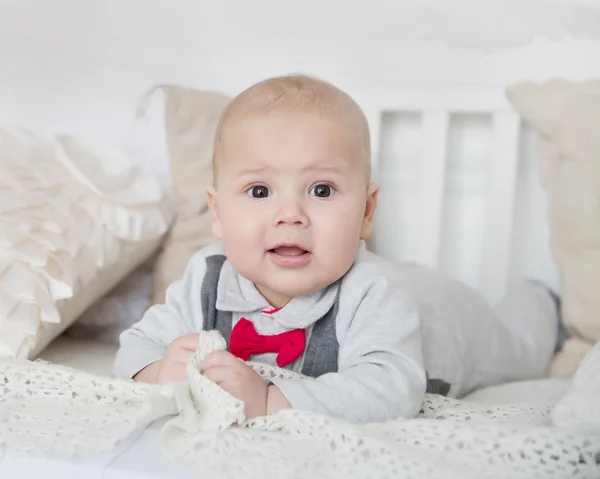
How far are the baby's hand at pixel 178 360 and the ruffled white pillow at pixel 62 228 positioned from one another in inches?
10.8

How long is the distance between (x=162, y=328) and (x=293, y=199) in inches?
12.5

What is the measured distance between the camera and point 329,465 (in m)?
0.74

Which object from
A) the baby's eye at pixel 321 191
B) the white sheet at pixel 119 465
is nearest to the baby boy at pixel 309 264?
the baby's eye at pixel 321 191

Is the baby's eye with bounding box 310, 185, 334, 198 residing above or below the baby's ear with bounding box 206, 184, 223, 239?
above

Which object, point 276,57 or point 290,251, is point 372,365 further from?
point 276,57

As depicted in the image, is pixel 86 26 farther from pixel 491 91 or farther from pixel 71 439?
pixel 71 439

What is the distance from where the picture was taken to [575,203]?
133 centimetres

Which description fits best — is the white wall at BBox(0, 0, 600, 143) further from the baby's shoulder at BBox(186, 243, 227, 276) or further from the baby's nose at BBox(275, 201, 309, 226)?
the baby's nose at BBox(275, 201, 309, 226)

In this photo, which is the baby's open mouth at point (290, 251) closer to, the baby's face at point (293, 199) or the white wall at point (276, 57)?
the baby's face at point (293, 199)

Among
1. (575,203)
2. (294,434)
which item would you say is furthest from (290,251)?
(575,203)

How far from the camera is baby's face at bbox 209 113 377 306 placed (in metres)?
0.96

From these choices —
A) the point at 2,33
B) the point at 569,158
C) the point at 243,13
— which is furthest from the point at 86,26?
the point at 569,158

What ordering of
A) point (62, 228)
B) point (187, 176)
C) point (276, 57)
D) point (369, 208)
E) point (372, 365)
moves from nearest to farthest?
point (372, 365) < point (369, 208) < point (62, 228) < point (187, 176) < point (276, 57)

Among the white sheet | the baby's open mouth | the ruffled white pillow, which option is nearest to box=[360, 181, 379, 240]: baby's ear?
the baby's open mouth
